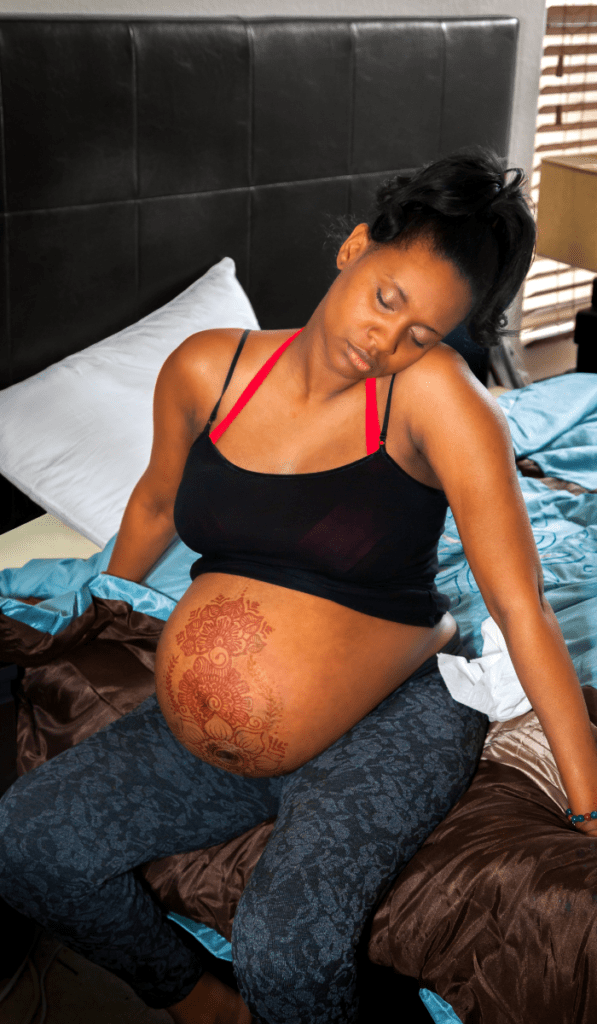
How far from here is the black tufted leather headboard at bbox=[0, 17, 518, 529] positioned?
185 centimetres

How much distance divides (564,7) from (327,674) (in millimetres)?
2898

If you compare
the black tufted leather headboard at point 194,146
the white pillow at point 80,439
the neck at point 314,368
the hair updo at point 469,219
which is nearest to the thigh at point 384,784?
the neck at point 314,368

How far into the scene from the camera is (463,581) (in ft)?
5.54

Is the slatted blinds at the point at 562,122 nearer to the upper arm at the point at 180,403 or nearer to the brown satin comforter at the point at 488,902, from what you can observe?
the upper arm at the point at 180,403

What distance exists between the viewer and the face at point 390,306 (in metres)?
1.07

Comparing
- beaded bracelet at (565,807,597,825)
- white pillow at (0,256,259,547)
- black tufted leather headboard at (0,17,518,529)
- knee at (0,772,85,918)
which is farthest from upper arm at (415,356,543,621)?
black tufted leather headboard at (0,17,518,529)

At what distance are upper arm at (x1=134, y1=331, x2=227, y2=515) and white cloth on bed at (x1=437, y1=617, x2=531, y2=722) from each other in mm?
497

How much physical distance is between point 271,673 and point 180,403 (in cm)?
44

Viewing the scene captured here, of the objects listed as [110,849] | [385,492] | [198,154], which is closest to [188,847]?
[110,849]

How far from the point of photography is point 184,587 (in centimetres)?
160

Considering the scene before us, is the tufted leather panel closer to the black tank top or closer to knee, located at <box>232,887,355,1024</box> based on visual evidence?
the black tank top

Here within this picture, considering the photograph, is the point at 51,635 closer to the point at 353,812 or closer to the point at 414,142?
the point at 353,812

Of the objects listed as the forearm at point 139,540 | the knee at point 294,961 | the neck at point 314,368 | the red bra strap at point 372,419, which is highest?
the neck at point 314,368

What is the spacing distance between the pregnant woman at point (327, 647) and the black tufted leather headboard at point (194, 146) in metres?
0.86
